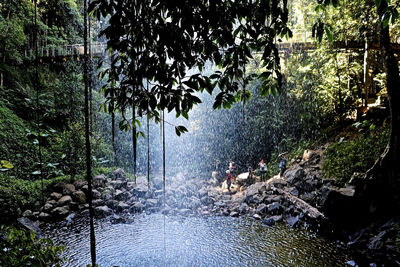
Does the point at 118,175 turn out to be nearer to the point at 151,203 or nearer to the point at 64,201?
the point at 151,203

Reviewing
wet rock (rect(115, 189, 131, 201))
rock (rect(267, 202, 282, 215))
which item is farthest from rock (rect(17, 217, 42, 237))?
rock (rect(267, 202, 282, 215))

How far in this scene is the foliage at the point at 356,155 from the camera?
693 cm

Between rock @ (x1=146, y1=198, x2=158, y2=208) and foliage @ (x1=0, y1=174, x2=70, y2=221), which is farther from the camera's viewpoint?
rock @ (x1=146, y1=198, x2=158, y2=208)

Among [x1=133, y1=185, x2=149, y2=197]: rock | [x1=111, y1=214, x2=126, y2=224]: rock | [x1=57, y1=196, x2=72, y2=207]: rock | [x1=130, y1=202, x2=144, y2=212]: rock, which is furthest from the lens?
[x1=133, y1=185, x2=149, y2=197]: rock

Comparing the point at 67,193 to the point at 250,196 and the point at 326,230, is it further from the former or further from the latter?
the point at 326,230

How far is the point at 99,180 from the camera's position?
1077cm

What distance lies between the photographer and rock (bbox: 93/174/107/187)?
34.7ft

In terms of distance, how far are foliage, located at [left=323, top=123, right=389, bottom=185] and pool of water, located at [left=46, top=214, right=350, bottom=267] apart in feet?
8.30

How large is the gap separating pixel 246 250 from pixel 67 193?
730 cm

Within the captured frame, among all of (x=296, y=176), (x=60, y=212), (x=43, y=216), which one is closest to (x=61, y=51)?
(x=60, y=212)

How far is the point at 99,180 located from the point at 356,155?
10709 mm

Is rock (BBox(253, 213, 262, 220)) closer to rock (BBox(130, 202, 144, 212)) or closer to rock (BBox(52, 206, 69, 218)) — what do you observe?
rock (BBox(130, 202, 144, 212))

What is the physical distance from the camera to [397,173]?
5.50 meters

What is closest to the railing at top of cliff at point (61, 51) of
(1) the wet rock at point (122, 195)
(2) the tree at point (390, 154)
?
(1) the wet rock at point (122, 195)
